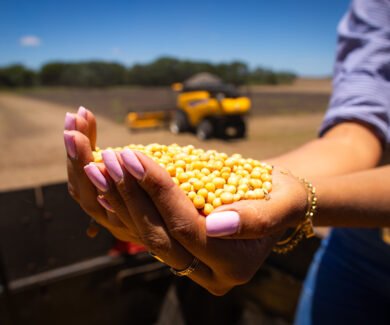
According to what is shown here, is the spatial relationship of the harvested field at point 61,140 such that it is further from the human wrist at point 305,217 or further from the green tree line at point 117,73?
the green tree line at point 117,73

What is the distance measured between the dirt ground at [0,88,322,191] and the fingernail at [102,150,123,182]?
615 centimetres

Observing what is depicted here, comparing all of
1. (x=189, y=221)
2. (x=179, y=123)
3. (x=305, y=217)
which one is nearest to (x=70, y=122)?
(x=189, y=221)

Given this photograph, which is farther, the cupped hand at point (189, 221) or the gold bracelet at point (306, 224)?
the gold bracelet at point (306, 224)

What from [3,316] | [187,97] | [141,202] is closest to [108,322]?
[3,316]

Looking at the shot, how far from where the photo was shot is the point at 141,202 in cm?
93

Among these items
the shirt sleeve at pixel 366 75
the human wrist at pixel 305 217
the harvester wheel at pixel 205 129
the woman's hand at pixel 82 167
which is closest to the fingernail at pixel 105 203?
the woman's hand at pixel 82 167

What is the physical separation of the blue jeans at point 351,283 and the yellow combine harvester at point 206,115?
319 inches

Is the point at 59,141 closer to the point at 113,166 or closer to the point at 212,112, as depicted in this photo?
the point at 212,112

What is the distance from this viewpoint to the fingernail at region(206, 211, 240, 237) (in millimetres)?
863

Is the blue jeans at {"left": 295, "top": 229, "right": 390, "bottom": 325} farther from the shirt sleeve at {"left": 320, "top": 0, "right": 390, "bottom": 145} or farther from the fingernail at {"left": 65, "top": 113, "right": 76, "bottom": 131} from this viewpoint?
the fingernail at {"left": 65, "top": 113, "right": 76, "bottom": 131}

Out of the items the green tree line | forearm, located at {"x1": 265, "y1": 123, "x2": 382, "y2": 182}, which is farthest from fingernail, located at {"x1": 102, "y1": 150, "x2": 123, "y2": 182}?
the green tree line

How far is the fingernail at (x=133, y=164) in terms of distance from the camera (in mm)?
884

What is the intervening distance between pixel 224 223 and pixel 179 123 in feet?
33.4

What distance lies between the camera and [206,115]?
1005cm
